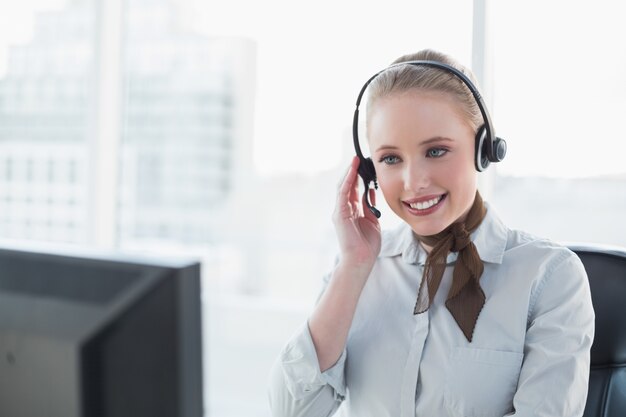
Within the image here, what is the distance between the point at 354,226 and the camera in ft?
4.78

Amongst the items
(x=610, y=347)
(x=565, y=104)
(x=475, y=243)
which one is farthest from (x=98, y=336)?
(x=565, y=104)

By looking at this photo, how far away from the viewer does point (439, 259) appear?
1369 millimetres

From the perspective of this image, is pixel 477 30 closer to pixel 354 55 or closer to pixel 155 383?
pixel 354 55

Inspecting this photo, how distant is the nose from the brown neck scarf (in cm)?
15

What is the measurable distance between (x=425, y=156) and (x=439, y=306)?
32 centimetres

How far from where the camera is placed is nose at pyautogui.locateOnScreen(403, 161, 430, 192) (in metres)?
1.30

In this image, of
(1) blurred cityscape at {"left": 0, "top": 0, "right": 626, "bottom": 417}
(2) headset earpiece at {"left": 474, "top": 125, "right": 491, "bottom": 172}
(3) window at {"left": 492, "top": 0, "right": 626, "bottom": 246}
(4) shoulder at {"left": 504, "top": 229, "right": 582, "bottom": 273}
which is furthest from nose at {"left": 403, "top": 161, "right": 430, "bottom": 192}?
(1) blurred cityscape at {"left": 0, "top": 0, "right": 626, "bottom": 417}

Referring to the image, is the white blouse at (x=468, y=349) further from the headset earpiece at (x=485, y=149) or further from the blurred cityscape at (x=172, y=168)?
the blurred cityscape at (x=172, y=168)

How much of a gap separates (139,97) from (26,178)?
79 cm

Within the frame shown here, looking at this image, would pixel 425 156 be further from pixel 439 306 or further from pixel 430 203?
pixel 439 306

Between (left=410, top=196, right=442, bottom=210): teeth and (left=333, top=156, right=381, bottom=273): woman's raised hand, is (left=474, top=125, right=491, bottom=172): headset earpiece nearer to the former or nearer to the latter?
(left=410, top=196, right=442, bottom=210): teeth

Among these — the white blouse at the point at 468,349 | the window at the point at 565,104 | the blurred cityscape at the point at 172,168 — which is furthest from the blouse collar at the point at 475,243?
the blurred cityscape at the point at 172,168

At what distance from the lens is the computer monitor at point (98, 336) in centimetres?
68

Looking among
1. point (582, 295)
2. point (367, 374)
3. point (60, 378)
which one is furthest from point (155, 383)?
point (582, 295)
